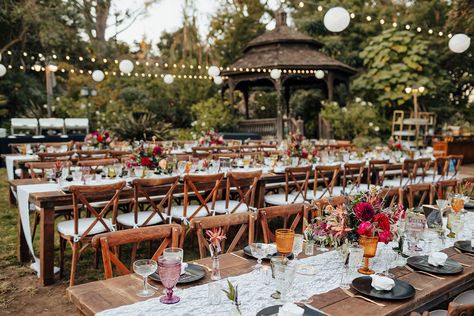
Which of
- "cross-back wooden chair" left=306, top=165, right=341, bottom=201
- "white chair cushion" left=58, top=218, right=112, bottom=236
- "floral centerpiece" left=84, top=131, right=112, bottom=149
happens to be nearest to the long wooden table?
"white chair cushion" left=58, top=218, right=112, bottom=236

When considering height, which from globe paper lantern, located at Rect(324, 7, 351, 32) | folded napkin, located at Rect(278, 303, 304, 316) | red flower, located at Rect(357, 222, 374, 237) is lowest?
folded napkin, located at Rect(278, 303, 304, 316)

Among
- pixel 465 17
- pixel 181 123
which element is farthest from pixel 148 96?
pixel 465 17

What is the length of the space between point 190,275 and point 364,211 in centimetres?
92

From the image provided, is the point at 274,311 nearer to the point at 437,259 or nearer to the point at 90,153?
the point at 437,259

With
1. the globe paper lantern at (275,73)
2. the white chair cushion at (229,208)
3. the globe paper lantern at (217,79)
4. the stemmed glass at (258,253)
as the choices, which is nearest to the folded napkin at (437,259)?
the stemmed glass at (258,253)

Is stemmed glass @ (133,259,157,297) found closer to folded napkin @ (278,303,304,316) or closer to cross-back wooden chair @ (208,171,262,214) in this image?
folded napkin @ (278,303,304,316)

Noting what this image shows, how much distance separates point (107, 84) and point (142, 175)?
58.4 feet

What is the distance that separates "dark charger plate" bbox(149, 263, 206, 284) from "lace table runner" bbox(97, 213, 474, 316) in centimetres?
7

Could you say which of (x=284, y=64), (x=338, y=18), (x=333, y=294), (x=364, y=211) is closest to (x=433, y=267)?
(x=364, y=211)

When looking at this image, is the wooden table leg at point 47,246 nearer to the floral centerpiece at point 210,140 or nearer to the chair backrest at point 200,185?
the chair backrest at point 200,185

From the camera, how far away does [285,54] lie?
18.1m

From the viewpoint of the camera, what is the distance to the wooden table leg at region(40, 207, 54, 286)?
408cm

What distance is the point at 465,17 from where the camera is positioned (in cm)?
1578

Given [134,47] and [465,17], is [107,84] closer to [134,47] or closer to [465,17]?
[134,47]
